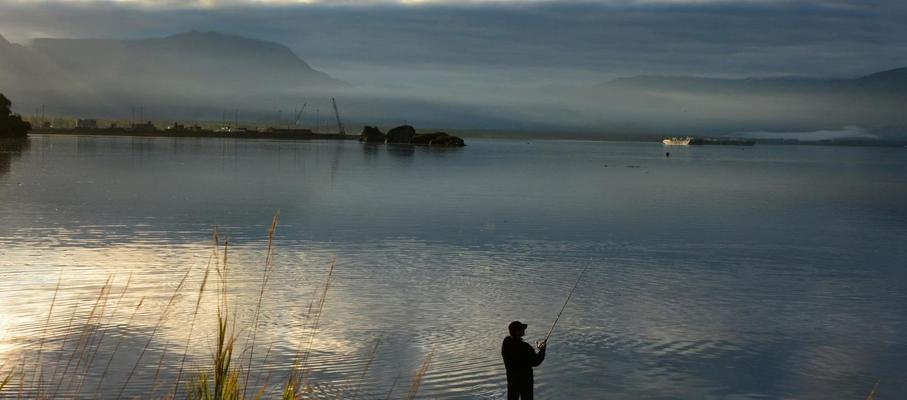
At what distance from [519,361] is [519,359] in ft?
0.10

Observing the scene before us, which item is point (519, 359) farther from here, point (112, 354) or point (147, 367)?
point (112, 354)

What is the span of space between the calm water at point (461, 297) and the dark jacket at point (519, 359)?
1.97 metres

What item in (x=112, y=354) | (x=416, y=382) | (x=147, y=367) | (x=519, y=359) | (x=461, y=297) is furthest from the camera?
(x=461, y=297)

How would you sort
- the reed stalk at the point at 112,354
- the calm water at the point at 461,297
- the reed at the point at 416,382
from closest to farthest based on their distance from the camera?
1. the reed at the point at 416,382
2. the reed stalk at the point at 112,354
3. the calm water at the point at 461,297

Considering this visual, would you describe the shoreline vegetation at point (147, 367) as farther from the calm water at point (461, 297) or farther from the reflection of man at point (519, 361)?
the reflection of man at point (519, 361)

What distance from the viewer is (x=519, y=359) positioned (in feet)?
41.0

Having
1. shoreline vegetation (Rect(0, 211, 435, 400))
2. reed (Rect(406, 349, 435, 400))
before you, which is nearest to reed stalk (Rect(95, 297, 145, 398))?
shoreline vegetation (Rect(0, 211, 435, 400))

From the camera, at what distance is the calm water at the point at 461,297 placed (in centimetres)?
1539

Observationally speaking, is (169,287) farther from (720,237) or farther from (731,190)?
(731,190)

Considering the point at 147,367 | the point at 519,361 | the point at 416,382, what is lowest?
the point at 147,367

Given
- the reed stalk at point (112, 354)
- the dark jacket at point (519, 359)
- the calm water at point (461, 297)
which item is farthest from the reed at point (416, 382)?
the reed stalk at point (112, 354)

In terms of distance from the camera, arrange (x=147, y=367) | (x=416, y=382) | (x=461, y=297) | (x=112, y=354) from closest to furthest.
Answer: (x=416, y=382), (x=147, y=367), (x=112, y=354), (x=461, y=297)

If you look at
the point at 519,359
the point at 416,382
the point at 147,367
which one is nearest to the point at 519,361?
the point at 519,359

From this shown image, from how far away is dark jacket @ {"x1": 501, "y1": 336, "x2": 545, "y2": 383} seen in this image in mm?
12477
